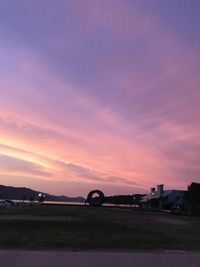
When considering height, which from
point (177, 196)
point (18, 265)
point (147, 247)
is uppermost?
point (177, 196)

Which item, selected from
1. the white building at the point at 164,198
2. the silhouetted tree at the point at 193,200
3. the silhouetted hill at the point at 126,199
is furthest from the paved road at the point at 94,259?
the silhouetted hill at the point at 126,199

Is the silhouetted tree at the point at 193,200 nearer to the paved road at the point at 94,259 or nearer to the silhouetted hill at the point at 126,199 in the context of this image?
the paved road at the point at 94,259

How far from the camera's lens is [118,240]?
18.2 m

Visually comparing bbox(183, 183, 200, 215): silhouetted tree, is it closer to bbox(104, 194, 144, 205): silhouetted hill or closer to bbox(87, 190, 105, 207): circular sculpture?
bbox(87, 190, 105, 207): circular sculpture

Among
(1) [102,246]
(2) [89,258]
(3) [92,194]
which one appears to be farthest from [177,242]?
(3) [92,194]

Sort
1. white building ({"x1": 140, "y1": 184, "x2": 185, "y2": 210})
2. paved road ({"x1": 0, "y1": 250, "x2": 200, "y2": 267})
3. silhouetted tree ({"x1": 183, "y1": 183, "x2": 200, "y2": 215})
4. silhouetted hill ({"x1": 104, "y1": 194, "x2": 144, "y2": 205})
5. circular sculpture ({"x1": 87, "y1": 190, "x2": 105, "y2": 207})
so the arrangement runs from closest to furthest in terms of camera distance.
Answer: paved road ({"x1": 0, "y1": 250, "x2": 200, "y2": 267}) → silhouetted tree ({"x1": 183, "y1": 183, "x2": 200, "y2": 215}) → circular sculpture ({"x1": 87, "y1": 190, "x2": 105, "y2": 207}) → white building ({"x1": 140, "y1": 184, "x2": 185, "y2": 210}) → silhouetted hill ({"x1": 104, "y1": 194, "x2": 144, "y2": 205})

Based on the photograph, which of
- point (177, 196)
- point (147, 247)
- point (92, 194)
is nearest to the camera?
point (147, 247)

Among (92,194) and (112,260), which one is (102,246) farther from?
(92,194)

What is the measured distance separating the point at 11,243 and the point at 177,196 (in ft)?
339

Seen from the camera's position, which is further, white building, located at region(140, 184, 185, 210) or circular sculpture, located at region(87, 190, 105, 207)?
white building, located at region(140, 184, 185, 210)

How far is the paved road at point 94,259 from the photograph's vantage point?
1232 centimetres

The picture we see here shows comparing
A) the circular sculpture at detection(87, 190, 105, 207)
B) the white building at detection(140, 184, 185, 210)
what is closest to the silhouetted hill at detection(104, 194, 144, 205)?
the white building at detection(140, 184, 185, 210)

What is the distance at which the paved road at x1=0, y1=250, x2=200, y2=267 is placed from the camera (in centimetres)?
1232

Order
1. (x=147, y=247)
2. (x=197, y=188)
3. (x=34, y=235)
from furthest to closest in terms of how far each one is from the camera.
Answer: (x=197, y=188)
(x=34, y=235)
(x=147, y=247)
